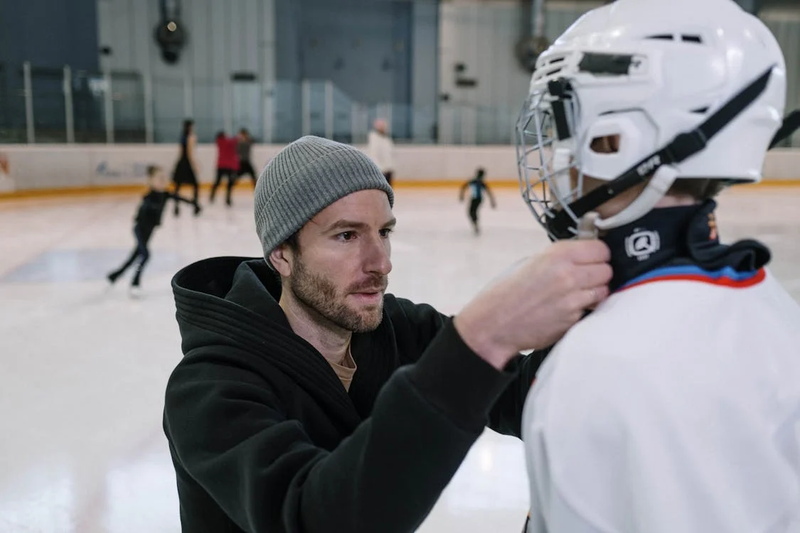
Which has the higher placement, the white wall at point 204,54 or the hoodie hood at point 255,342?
the white wall at point 204,54

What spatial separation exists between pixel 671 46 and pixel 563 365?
0.40 metres

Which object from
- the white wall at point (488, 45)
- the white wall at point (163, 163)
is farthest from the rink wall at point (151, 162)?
the white wall at point (488, 45)

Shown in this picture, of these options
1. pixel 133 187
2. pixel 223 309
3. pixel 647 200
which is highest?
pixel 647 200

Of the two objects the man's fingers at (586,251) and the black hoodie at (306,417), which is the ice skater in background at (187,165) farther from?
the man's fingers at (586,251)

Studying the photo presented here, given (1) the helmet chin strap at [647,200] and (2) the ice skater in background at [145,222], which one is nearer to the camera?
(1) the helmet chin strap at [647,200]

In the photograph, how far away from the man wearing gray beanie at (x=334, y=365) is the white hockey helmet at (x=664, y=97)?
0.35 ft

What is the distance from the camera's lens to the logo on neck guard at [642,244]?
2.81 ft

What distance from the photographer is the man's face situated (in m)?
1.40

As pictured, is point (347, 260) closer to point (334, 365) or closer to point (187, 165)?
point (334, 365)

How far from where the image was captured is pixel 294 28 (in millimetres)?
19250

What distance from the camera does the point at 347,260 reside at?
1393mm

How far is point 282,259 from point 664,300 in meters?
0.87

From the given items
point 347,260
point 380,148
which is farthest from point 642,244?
point 380,148

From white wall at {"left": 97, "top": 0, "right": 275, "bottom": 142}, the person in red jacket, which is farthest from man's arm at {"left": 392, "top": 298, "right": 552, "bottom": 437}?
white wall at {"left": 97, "top": 0, "right": 275, "bottom": 142}
